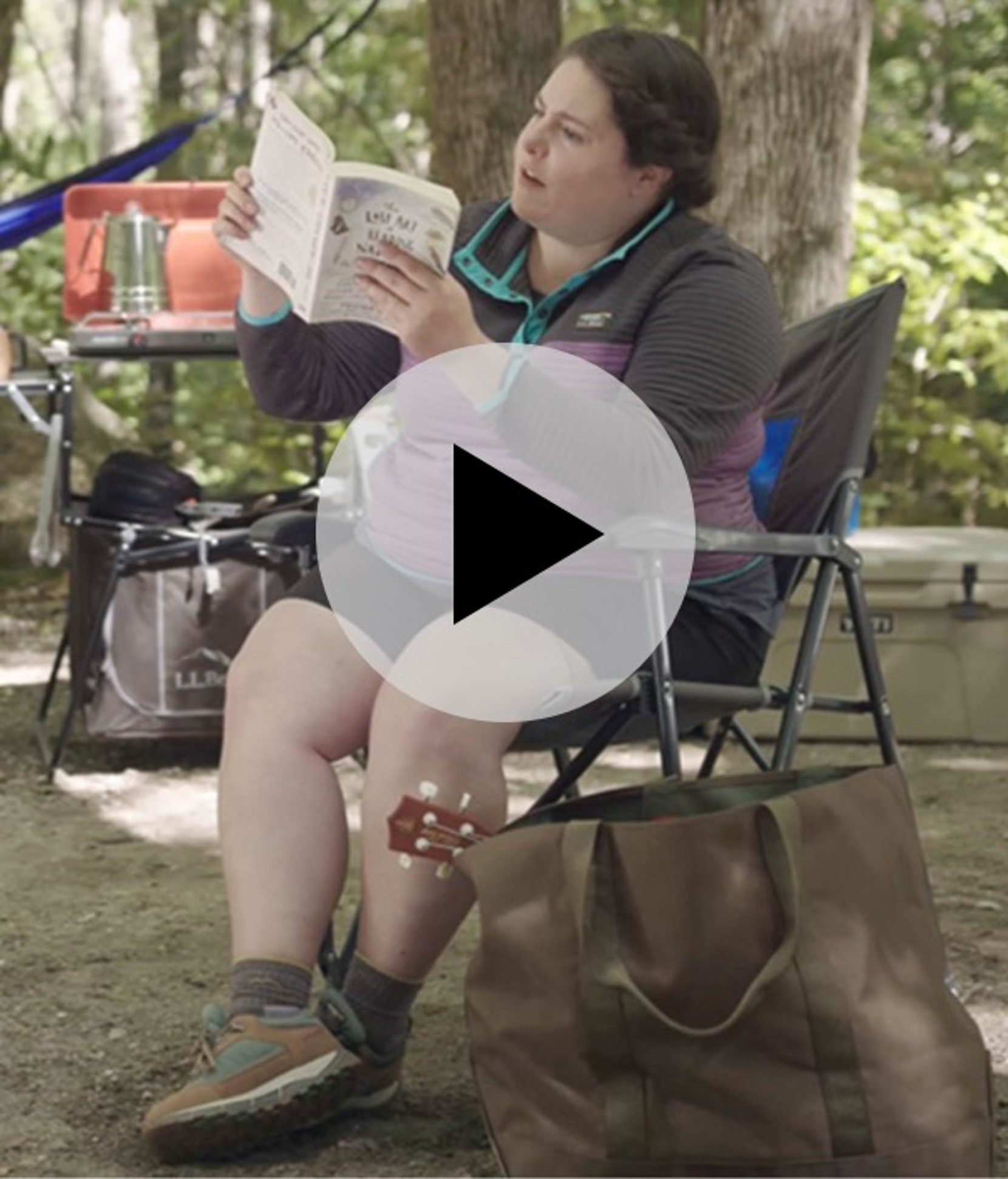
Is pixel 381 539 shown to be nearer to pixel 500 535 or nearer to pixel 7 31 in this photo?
pixel 500 535

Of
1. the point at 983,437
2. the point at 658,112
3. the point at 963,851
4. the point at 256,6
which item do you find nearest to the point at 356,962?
the point at 658,112

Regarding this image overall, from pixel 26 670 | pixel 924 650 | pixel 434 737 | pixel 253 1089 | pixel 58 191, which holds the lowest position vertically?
pixel 26 670

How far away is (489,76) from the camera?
5.09 m

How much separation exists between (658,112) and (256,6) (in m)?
15.9

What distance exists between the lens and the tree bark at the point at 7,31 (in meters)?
8.00

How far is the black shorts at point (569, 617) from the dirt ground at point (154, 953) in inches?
19.5

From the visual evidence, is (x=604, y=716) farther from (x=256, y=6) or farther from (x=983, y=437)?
(x=256, y=6)

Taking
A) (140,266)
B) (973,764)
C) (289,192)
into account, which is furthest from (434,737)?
(140,266)

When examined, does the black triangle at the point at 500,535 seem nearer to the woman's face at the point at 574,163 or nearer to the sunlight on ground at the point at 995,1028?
the woman's face at the point at 574,163

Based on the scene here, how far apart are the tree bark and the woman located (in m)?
6.00

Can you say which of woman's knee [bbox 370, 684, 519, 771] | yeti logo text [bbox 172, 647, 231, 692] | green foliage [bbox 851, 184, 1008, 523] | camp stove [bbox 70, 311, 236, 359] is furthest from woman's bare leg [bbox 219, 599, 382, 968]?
green foliage [bbox 851, 184, 1008, 523]

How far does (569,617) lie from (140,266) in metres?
2.51

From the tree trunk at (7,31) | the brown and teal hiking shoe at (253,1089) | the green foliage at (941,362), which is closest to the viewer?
the brown and teal hiking shoe at (253,1089)
